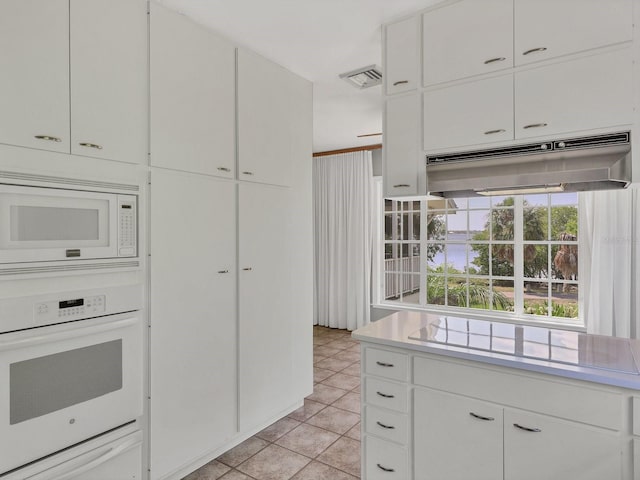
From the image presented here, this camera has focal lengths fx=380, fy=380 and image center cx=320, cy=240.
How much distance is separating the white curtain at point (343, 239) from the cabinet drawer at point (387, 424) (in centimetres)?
343

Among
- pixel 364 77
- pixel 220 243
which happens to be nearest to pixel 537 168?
pixel 364 77

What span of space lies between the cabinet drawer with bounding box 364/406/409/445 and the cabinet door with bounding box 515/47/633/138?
5.37 ft

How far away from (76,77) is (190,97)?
636mm

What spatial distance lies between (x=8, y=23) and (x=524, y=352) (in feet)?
8.69

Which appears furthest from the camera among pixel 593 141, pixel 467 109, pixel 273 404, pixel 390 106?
pixel 273 404

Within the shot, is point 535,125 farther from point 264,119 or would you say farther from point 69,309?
point 69,309

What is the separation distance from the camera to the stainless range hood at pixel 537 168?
6.07 feet

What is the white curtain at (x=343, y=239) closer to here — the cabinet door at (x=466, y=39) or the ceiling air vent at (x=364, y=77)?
the ceiling air vent at (x=364, y=77)

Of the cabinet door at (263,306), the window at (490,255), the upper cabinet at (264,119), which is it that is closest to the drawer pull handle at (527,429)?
the cabinet door at (263,306)

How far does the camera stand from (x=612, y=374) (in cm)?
149

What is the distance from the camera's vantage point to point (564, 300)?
3.94 m

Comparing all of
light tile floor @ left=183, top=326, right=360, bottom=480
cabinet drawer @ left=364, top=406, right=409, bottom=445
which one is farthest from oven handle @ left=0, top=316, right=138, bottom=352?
cabinet drawer @ left=364, top=406, right=409, bottom=445

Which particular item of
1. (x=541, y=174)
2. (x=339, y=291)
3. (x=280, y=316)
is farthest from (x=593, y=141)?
(x=339, y=291)

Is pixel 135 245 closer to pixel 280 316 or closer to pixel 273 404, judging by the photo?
pixel 280 316
